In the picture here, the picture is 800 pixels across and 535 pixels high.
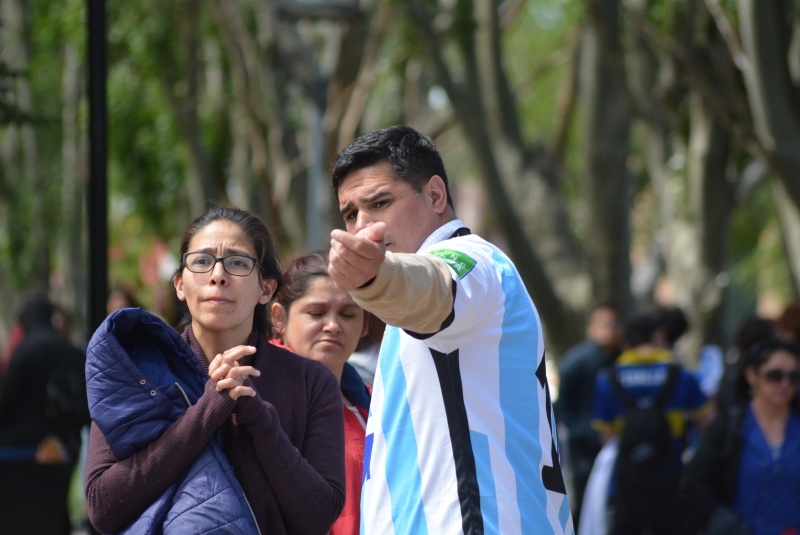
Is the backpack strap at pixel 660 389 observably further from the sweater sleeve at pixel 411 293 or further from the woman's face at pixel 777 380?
the sweater sleeve at pixel 411 293

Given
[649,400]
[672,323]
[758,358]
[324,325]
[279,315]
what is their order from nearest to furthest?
1. [324,325]
2. [279,315]
3. [758,358]
4. [649,400]
5. [672,323]

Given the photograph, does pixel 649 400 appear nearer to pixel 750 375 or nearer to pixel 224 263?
pixel 750 375

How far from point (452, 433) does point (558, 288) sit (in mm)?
9768

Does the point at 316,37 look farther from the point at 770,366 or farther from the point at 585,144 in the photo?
the point at 770,366

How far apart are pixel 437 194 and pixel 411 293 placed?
0.61 metres

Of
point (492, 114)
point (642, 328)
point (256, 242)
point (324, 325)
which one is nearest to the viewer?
point (256, 242)

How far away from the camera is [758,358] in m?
7.02

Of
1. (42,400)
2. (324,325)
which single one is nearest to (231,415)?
(324,325)

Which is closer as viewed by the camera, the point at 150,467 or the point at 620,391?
the point at 150,467

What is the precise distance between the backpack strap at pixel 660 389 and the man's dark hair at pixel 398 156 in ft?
18.3

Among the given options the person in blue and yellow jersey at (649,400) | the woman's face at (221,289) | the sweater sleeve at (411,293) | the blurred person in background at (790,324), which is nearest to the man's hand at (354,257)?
the sweater sleeve at (411,293)

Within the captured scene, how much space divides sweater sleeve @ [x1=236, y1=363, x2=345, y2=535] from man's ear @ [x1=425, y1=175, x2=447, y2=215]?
642 millimetres

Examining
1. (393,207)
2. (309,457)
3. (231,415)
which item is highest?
(393,207)

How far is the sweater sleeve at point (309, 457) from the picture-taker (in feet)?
10.9
